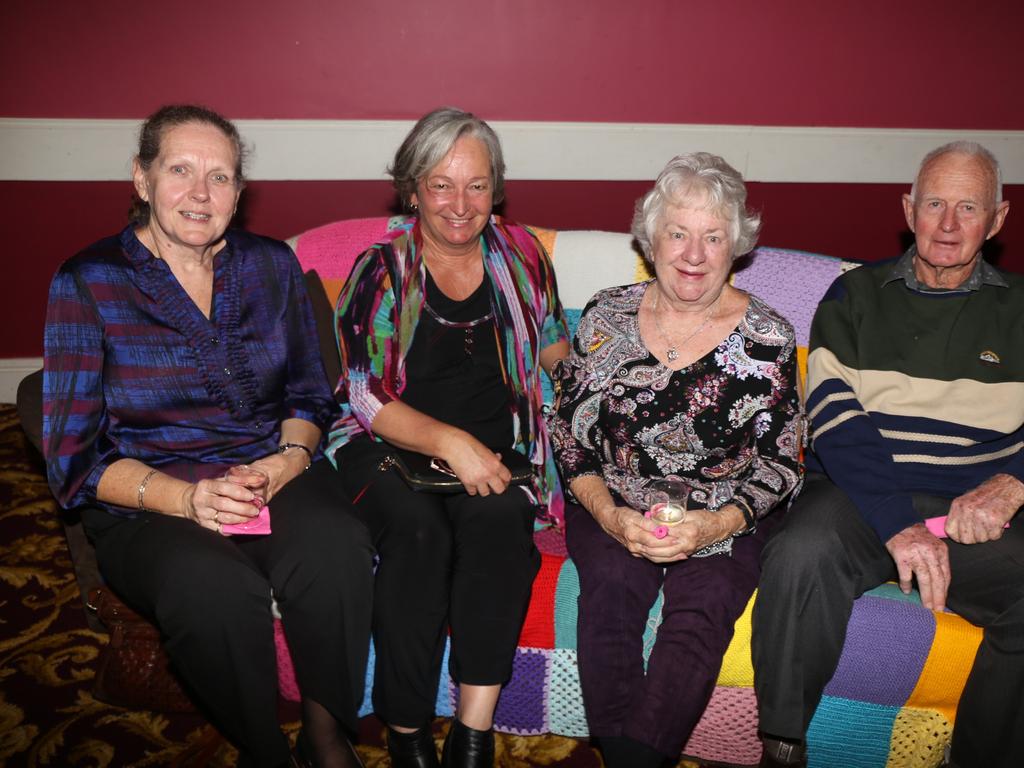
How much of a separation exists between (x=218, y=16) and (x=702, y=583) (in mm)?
2460

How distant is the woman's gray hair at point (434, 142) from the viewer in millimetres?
2037

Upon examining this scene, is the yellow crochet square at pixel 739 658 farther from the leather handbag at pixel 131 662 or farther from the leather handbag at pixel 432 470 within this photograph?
the leather handbag at pixel 131 662

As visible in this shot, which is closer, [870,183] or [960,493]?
[960,493]

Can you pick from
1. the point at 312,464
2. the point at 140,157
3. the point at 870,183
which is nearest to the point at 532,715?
the point at 312,464

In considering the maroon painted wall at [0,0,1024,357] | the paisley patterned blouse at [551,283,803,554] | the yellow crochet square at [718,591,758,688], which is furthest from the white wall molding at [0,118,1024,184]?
the yellow crochet square at [718,591,758,688]

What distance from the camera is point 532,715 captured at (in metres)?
1.93

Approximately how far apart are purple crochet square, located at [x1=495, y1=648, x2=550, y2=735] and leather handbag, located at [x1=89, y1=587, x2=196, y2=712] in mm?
758

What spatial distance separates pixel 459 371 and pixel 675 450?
0.56m

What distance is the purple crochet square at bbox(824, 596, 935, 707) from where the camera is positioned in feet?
5.80

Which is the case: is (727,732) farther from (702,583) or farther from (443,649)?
(443,649)

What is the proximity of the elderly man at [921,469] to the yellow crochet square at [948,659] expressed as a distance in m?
0.02

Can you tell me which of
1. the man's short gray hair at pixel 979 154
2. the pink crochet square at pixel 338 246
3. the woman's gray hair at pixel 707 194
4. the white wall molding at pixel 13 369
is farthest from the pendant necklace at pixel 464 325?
the white wall molding at pixel 13 369

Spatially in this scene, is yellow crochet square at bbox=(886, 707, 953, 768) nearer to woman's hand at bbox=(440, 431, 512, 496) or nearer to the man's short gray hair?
woman's hand at bbox=(440, 431, 512, 496)

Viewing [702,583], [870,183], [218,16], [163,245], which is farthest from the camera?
[870,183]
